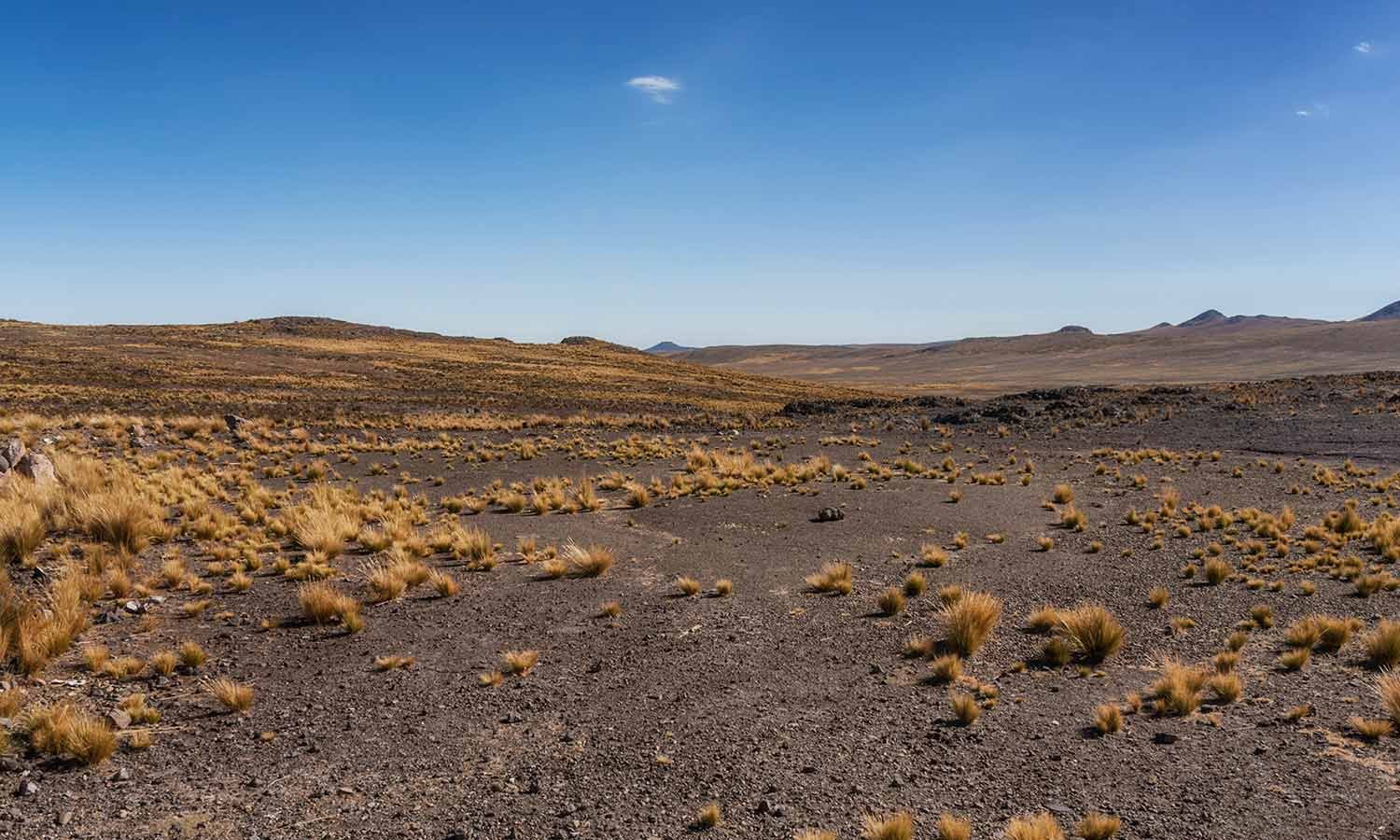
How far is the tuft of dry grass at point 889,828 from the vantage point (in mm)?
4688

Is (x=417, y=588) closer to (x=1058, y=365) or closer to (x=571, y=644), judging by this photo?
(x=571, y=644)

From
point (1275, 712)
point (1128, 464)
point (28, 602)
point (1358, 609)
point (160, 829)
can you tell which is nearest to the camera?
point (160, 829)

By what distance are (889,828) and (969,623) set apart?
12.5 feet

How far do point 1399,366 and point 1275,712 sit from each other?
115 meters

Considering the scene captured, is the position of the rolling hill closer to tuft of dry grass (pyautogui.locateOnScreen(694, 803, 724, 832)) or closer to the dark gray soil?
the dark gray soil

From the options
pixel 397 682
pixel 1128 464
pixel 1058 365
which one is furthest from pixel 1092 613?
pixel 1058 365

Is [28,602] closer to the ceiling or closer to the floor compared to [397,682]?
closer to the ceiling

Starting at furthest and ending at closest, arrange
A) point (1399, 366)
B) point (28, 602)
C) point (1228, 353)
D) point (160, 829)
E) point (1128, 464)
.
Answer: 1. point (1228, 353)
2. point (1399, 366)
3. point (1128, 464)
4. point (28, 602)
5. point (160, 829)

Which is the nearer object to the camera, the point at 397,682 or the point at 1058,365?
the point at 397,682

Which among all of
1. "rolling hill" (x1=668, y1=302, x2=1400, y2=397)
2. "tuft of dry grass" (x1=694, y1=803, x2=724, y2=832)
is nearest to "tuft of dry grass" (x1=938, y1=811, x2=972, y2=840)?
"tuft of dry grass" (x1=694, y1=803, x2=724, y2=832)

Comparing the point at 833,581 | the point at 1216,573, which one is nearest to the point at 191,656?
the point at 833,581

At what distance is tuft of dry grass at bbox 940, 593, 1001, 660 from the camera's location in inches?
317

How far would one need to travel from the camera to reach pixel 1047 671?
7.54 meters

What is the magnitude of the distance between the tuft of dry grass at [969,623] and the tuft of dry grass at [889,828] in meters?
3.35
